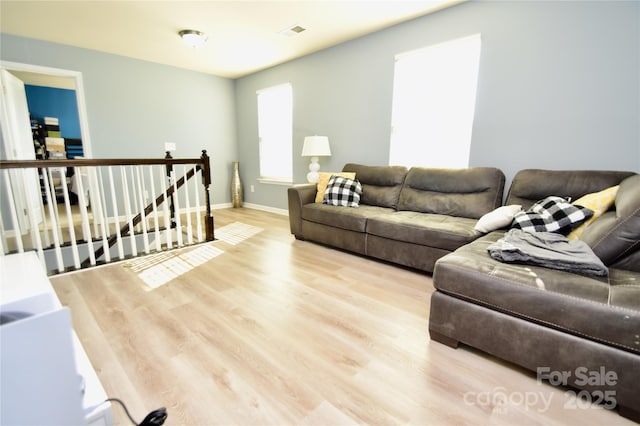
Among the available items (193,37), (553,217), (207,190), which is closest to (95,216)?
(207,190)

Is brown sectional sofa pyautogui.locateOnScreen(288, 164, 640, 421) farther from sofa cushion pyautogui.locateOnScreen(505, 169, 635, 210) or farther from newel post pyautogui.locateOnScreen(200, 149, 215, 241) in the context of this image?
newel post pyautogui.locateOnScreen(200, 149, 215, 241)

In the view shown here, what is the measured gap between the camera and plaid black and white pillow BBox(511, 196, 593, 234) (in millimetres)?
1783

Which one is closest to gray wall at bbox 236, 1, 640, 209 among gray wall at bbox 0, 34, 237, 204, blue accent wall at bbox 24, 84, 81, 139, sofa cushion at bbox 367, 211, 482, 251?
sofa cushion at bbox 367, 211, 482, 251

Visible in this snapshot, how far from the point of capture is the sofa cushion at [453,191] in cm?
259

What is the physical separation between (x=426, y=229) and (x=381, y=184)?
1061 millimetres

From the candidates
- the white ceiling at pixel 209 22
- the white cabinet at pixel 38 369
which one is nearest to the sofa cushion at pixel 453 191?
the white ceiling at pixel 209 22

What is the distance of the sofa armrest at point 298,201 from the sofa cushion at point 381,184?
612mm

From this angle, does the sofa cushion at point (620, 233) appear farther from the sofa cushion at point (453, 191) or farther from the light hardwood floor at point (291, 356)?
the sofa cushion at point (453, 191)

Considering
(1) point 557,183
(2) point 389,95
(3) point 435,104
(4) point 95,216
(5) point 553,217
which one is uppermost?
(2) point 389,95

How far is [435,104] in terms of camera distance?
9.94 ft

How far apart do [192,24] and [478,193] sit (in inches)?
140

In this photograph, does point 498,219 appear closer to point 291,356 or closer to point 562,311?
point 562,311

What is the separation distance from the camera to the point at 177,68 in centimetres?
480

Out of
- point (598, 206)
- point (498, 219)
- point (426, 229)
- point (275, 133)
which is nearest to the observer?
point (598, 206)
